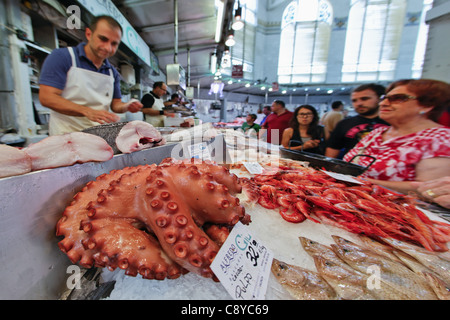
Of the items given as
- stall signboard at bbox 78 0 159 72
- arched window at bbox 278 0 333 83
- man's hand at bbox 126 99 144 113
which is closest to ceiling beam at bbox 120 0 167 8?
stall signboard at bbox 78 0 159 72

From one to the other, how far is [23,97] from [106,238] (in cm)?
408

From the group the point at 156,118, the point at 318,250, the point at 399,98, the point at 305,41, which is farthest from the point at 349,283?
the point at 305,41

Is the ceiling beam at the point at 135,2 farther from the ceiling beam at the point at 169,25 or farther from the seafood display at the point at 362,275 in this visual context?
the seafood display at the point at 362,275

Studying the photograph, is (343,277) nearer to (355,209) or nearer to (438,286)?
(438,286)

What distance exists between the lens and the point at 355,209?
47.2 inches

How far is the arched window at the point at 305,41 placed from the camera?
19.3 metres

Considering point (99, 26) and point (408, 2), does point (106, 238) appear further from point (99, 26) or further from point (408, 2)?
point (408, 2)

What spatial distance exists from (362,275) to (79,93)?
3.02m

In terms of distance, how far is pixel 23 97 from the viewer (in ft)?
9.89

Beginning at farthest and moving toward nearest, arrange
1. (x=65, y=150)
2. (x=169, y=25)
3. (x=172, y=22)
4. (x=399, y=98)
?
(x=169, y=25) < (x=172, y=22) < (x=399, y=98) < (x=65, y=150)

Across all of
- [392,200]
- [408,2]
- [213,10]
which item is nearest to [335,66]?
[408,2]

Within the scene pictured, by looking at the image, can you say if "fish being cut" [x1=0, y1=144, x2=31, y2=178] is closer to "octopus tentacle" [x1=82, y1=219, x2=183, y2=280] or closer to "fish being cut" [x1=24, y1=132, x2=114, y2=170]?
"fish being cut" [x1=24, y1=132, x2=114, y2=170]

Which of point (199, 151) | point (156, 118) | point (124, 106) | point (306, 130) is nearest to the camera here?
point (199, 151)

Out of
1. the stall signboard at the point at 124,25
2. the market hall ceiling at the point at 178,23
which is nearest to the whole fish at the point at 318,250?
the stall signboard at the point at 124,25
